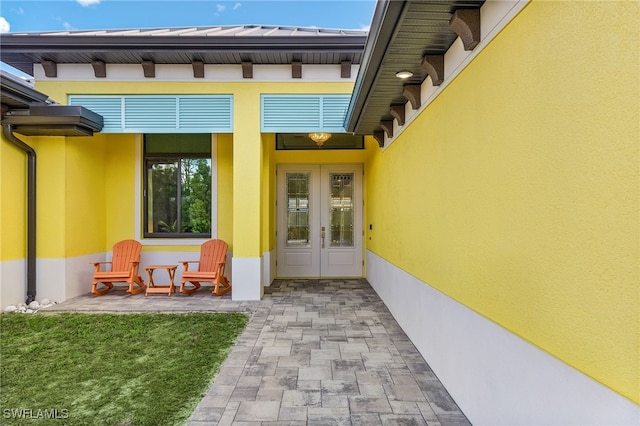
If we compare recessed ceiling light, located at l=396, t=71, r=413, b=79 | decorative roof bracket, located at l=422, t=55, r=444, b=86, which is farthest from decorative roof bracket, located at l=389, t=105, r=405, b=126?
decorative roof bracket, located at l=422, t=55, r=444, b=86

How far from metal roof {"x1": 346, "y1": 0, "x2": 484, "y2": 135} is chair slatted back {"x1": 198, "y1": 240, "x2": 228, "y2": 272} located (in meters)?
3.75

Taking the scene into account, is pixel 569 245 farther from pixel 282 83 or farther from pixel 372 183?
pixel 372 183

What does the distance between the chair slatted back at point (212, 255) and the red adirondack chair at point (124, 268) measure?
111 centimetres

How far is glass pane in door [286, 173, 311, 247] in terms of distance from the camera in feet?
25.4

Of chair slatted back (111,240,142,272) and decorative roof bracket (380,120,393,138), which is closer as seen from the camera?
decorative roof bracket (380,120,393,138)

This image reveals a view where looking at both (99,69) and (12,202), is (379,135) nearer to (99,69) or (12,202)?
(99,69)

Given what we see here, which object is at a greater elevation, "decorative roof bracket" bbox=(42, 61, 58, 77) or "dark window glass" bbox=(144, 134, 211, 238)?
"decorative roof bracket" bbox=(42, 61, 58, 77)

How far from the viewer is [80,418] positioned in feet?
7.72

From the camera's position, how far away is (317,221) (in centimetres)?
772

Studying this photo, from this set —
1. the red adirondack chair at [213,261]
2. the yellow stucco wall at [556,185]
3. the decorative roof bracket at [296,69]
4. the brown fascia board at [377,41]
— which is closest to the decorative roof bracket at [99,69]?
the decorative roof bracket at [296,69]

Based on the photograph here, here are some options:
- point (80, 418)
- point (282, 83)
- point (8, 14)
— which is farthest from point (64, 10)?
point (80, 418)
